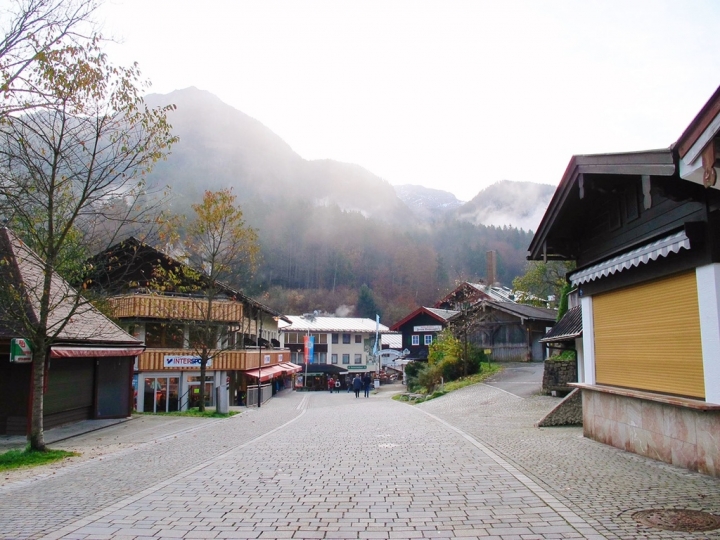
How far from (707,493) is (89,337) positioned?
616 inches

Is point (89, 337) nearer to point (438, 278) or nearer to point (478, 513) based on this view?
point (478, 513)

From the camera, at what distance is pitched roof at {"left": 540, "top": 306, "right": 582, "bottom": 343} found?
69.1ft

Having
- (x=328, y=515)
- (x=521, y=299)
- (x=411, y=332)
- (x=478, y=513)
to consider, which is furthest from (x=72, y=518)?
(x=411, y=332)

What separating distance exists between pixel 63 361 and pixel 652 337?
1507 centimetres

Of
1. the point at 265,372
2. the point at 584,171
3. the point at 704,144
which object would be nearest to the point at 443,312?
the point at 265,372

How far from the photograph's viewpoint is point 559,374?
23.3 metres

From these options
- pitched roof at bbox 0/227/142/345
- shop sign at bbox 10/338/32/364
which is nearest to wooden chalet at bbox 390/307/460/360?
→ pitched roof at bbox 0/227/142/345

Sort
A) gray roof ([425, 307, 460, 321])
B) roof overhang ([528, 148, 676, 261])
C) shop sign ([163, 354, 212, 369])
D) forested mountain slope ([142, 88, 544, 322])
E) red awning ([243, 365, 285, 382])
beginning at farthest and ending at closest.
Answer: forested mountain slope ([142, 88, 544, 322])
gray roof ([425, 307, 460, 321])
red awning ([243, 365, 285, 382])
shop sign ([163, 354, 212, 369])
roof overhang ([528, 148, 676, 261])

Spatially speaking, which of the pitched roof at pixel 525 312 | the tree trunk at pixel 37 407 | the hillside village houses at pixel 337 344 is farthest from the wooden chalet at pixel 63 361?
the hillside village houses at pixel 337 344

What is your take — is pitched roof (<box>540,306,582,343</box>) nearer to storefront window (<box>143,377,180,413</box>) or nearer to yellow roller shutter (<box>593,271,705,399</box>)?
yellow roller shutter (<box>593,271,705,399</box>)

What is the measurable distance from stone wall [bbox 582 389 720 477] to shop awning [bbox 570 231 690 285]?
207cm

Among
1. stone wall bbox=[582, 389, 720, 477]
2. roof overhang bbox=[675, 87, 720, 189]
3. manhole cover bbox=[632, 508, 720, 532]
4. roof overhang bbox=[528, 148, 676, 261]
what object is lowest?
manhole cover bbox=[632, 508, 720, 532]

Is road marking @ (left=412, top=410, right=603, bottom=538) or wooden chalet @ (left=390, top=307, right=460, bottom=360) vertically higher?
wooden chalet @ (left=390, top=307, right=460, bottom=360)

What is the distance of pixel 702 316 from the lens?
8062mm
